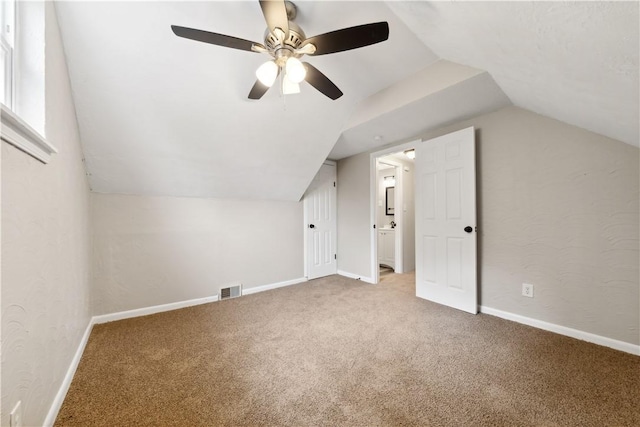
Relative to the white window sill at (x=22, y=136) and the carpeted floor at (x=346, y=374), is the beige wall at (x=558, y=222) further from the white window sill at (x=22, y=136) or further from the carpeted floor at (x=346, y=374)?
the white window sill at (x=22, y=136)

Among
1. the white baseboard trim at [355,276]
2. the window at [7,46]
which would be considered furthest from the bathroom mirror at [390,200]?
the window at [7,46]

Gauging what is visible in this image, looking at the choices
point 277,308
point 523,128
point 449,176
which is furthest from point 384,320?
point 523,128

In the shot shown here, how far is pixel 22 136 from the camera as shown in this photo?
91 cm

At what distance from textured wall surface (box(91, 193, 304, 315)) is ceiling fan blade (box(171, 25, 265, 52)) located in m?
1.97

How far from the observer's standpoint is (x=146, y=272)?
2.60 meters

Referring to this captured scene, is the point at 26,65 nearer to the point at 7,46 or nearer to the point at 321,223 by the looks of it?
the point at 7,46

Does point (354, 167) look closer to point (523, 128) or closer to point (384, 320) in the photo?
point (523, 128)

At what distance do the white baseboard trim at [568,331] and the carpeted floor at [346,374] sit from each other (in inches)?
3.1

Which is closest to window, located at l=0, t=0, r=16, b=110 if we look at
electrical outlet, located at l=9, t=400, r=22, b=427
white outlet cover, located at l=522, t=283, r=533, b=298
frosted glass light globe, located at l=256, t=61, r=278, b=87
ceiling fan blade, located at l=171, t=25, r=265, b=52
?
ceiling fan blade, located at l=171, t=25, r=265, b=52

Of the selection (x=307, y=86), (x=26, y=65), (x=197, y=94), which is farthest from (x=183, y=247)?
(x=307, y=86)

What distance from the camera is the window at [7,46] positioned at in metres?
1.04

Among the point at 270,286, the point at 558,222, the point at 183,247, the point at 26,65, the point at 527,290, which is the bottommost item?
the point at 270,286

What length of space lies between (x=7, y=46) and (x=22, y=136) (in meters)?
0.54

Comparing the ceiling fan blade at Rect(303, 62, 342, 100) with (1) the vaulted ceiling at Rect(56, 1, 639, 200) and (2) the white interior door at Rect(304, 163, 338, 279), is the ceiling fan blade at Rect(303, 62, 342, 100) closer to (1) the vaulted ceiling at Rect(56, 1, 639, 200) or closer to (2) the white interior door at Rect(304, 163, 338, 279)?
(1) the vaulted ceiling at Rect(56, 1, 639, 200)
